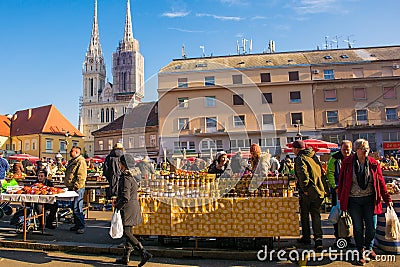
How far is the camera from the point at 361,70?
119 ft

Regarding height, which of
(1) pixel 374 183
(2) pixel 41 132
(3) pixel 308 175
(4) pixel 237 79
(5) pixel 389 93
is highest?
(4) pixel 237 79

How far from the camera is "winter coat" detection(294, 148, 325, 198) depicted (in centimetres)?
571

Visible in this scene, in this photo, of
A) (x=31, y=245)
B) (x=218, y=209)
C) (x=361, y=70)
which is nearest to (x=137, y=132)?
(x=218, y=209)

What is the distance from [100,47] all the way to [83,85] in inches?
764

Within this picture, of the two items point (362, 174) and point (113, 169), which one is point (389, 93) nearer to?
point (362, 174)

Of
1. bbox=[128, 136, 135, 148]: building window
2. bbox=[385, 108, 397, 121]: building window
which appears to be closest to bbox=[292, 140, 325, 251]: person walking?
bbox=[128, 136, 135, 148]: building window

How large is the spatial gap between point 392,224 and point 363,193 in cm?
79

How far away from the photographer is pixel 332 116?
119 ft

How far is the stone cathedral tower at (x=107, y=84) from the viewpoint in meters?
115

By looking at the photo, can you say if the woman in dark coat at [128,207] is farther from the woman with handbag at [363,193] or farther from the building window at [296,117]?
the building window at [296,117]

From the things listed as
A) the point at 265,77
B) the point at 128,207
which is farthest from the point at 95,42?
the point at 128,207

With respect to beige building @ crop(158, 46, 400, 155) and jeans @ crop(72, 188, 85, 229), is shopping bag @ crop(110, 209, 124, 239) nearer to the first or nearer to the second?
jeans @ crop(72, 188, 85, 229)

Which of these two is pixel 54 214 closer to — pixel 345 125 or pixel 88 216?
pixel 88 216

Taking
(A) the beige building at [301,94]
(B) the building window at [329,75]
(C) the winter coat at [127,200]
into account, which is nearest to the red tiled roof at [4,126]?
(A) the beige building at [301,94]
